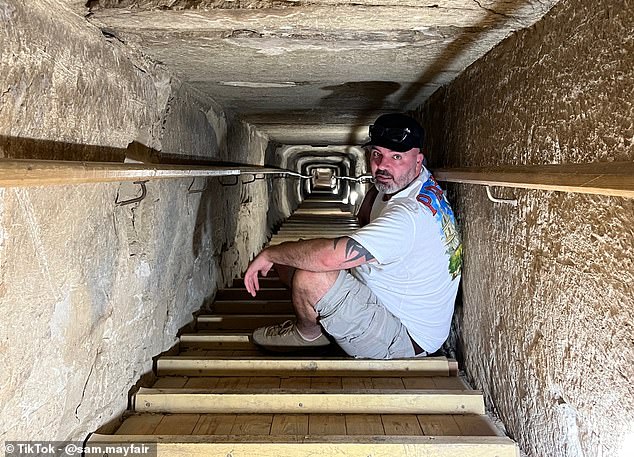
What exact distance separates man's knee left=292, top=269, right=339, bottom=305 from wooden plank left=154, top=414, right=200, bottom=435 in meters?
0.63

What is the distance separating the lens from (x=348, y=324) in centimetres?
223

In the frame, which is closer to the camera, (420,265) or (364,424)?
(364,424)

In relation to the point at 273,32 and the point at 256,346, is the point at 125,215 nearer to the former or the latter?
the point at 273,32

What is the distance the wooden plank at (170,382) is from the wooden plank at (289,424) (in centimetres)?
52

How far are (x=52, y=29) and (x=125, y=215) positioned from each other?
2.34ft

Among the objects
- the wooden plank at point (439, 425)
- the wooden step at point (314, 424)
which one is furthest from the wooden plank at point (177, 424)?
the wooden plank at point (439, 425)

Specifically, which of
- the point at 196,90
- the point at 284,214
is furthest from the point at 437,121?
the point at 284,214

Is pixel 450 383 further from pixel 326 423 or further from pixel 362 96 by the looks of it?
pixel 362 96

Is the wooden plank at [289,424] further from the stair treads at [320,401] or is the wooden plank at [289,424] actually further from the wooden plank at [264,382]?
the wooden plank at [264,382]

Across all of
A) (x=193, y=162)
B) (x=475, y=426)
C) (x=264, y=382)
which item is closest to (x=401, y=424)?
(x=475, y=426)

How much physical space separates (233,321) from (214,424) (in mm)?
1239

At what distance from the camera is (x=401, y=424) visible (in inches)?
71.0

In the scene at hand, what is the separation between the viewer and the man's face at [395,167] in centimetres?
238

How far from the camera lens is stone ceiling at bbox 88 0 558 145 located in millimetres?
1464
